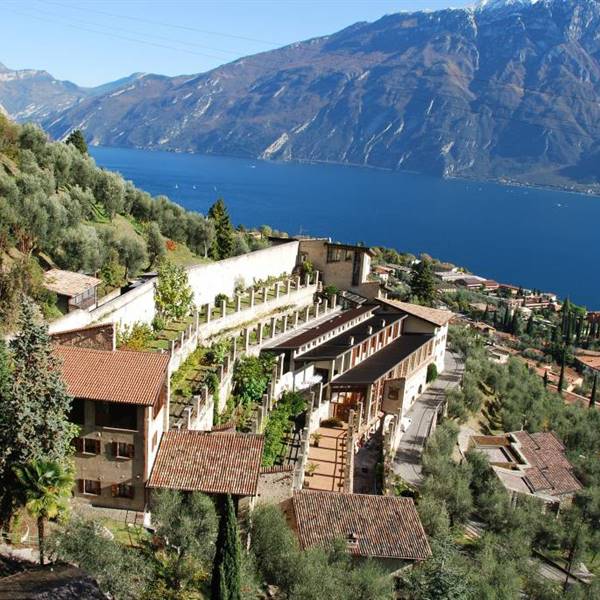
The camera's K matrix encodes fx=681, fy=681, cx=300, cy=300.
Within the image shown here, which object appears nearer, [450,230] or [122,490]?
[122,490]

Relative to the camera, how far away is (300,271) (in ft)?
138

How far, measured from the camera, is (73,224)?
33969 mm

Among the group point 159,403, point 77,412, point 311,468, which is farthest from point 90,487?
point 311,468

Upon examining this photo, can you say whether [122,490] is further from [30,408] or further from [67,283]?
[67,283]

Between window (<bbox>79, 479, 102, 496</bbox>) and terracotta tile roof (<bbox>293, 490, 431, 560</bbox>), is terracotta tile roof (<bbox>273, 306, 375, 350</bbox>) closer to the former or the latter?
terracotta tile roof (<bbox>293, 490, 431, 560</bbox>)

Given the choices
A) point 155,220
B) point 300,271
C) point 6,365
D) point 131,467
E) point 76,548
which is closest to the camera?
point 76,548

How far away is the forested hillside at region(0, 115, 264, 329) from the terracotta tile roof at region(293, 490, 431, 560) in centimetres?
1125

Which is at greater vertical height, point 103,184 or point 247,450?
point 103,184

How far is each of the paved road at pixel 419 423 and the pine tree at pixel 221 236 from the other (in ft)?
59.0

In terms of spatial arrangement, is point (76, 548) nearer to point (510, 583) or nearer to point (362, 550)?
point (362, 550)

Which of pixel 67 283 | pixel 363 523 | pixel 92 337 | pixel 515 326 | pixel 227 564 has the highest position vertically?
pixel 67 283

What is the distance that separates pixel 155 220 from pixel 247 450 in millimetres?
32340

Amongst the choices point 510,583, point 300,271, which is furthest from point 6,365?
point 300,271

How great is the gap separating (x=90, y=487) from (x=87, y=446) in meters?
1.26
